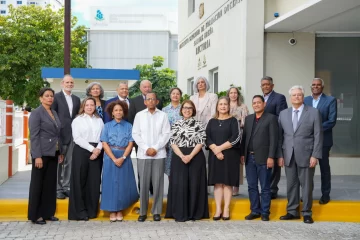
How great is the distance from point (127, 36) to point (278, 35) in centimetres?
8086

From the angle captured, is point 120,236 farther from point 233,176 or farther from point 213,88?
point 213,88

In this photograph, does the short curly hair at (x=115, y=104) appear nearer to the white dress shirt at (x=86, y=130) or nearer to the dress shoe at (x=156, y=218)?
the white dress shirt at (x=86, y=130)

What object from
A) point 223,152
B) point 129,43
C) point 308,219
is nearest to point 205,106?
point 223,152

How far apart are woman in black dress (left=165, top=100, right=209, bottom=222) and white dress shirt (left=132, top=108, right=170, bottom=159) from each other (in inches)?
5.7

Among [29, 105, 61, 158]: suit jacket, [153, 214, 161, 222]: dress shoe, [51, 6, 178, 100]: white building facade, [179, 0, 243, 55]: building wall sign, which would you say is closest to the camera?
[29, 105, 61, 158]: suit jacket

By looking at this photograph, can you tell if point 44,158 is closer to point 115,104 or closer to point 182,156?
point 115,104

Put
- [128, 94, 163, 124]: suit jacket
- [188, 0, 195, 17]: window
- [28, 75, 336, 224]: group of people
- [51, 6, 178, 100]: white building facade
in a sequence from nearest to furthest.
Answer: [28, 75, 336, 224]: group of people → [128, 94, 163, 124]: suit jacket → [188, 0, 195, 17]: window → [51, 6, 178, 100]: white building facade

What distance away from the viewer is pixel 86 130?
8.51 meters

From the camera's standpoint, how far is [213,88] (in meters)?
16.7

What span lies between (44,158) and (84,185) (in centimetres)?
80

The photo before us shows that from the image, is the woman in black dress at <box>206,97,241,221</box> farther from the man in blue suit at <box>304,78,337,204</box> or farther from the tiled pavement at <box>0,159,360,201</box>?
the man in blue suit at <box>304,78,337,204</box>

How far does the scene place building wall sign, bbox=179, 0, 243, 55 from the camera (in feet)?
47.4

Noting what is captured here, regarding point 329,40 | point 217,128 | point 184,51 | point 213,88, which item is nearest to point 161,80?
point 184,51

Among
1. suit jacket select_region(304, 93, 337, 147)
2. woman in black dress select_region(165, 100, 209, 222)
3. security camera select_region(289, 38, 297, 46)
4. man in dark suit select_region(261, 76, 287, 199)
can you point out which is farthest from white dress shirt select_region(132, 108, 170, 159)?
security camera select_region(289, 38, 297, 46)
